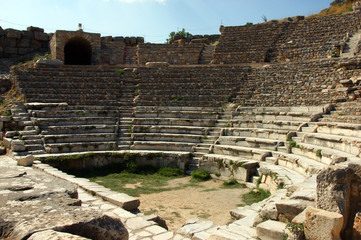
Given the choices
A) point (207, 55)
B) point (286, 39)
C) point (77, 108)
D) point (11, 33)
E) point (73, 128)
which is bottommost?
point (73, 128)

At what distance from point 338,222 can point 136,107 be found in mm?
9671

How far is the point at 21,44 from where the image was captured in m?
20.7

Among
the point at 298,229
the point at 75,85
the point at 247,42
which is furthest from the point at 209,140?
the point at 247,42

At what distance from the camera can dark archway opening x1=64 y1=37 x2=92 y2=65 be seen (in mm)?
18886

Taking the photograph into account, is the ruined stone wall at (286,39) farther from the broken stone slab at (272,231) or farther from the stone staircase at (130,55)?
the broken stone slab at (272,231)

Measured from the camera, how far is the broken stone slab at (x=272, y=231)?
4223 mm

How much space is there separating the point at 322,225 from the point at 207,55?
599 inches

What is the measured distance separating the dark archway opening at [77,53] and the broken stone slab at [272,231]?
53.5 feet

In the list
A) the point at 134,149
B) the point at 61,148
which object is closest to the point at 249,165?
the point at 134,149

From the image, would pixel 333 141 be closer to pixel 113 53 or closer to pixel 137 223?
pixel 137 223

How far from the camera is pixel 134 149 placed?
35.9 ft

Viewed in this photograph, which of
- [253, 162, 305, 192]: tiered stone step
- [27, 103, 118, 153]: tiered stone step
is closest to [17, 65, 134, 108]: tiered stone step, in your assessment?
[27, 103, 118, 153]: tiered stone step

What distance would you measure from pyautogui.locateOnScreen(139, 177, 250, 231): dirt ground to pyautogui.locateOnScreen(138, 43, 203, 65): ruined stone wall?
1050 centimetres

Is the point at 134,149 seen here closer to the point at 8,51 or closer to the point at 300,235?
the point at 300,235
